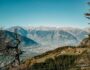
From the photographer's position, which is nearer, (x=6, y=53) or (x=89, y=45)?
(x=89, y=45)

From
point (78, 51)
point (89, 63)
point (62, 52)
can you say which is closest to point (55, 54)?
point (62, 52)

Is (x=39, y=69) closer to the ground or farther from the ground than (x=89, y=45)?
closer to the ground

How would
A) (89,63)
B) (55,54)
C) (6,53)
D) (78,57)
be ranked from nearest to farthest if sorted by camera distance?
(89,63), (78,57), (55,54), (6,53)

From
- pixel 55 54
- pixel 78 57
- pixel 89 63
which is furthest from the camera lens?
pixel 55 54

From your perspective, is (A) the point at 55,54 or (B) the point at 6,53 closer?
(A) the point at 55,54

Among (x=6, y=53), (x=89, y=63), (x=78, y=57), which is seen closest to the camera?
(x=89, y=63)

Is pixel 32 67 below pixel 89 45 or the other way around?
below

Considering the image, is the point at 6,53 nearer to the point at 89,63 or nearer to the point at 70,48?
the point at 70,48

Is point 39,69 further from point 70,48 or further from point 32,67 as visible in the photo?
point 70,48

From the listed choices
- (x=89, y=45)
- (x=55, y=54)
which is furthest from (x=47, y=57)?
(x=89, y=45)
